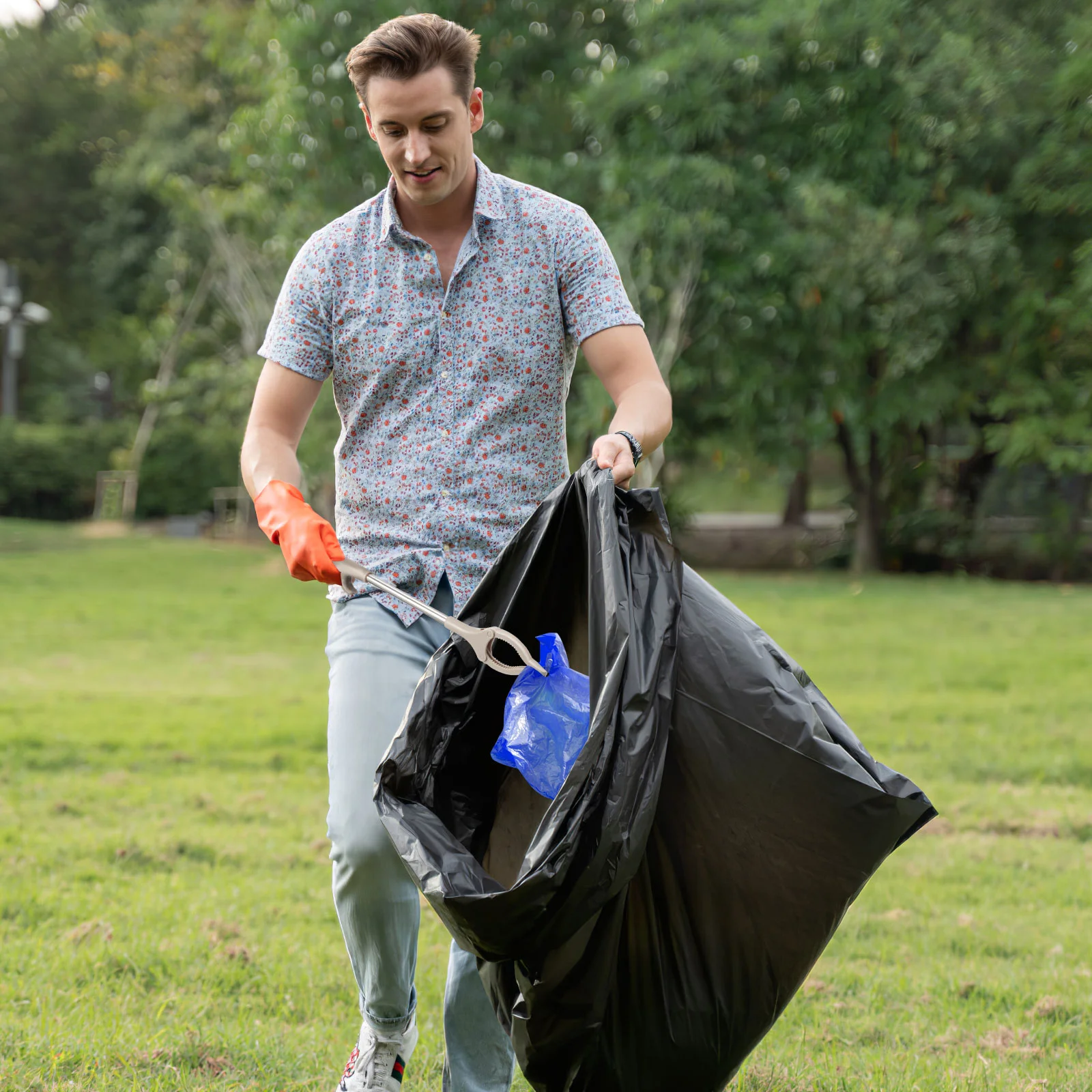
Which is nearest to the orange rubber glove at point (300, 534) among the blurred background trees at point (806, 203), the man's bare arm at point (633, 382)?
the man's bare arm at point (633, 382)

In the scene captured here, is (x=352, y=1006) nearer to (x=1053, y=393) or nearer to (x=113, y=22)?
(x=1053, y=393)

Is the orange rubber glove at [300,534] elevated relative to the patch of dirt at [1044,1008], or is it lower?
elevated

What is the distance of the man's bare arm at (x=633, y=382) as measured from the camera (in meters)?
2.39

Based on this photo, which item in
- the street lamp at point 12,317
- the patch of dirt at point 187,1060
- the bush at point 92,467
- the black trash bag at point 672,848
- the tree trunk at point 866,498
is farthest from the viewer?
the bush at point 92,467

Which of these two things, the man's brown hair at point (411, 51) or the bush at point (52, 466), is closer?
the man's brown hair at point (411, 51)

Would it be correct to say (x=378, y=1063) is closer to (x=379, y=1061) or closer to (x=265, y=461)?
(x=379, y=1061)

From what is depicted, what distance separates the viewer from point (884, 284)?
13758mm

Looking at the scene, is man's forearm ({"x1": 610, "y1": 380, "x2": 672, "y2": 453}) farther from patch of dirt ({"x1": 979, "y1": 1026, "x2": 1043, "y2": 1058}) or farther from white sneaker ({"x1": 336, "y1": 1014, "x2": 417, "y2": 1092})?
patch of dirt ({"x1": 979, "y1": 1026, "x2": 1043, "y2": 1058})

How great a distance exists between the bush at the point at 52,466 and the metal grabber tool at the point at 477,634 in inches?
898

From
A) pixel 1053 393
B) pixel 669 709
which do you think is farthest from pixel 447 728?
pixel 1053 393

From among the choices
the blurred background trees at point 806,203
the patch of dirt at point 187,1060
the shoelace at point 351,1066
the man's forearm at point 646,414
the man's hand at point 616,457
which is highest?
the blurred background trees at point 806,203

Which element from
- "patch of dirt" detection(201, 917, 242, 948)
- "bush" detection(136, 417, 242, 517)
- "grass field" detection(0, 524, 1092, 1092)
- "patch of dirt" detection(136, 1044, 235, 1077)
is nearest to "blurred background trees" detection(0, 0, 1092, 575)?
"bush" detection(136, 417, 242, 517)

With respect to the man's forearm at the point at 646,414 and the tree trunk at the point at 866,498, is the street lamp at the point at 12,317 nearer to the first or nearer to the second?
the tree trunk at the point at 866,498

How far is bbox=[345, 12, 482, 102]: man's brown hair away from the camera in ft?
7.66
